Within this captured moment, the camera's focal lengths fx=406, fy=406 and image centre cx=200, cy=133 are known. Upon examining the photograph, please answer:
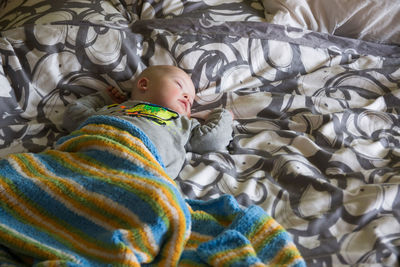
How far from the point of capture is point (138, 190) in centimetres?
80

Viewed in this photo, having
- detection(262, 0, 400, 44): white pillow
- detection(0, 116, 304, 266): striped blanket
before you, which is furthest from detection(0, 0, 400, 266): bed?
detection(0, 116, 304, 266): striped blanket

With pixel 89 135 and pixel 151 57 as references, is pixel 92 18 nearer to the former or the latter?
pixel 151 57

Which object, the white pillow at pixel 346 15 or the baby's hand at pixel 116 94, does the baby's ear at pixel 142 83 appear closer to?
the baby's hand at pixel 116 94

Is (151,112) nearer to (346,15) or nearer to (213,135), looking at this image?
(213,135)

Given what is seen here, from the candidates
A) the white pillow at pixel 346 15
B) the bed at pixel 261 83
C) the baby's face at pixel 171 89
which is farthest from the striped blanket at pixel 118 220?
the white pillow at pixel 346 15

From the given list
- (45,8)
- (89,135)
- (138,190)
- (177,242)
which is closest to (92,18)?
(45,8)

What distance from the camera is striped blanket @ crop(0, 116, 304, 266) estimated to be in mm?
756

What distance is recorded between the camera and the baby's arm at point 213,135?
1.20 meters

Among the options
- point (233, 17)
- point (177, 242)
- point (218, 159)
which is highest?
point (233, 17)

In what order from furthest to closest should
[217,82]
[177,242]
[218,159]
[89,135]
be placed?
1. [217,82]
2. [218,159]
3. [89,135]
4. [177,242]

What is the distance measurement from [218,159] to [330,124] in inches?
14.6

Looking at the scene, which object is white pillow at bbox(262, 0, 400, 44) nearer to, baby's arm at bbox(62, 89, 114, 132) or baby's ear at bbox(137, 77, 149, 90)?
baby's ear at bbox(137, 77, 149, 90)

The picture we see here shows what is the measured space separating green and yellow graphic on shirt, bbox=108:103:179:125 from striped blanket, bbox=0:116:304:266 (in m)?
0.24

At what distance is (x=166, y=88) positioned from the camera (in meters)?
1.30
